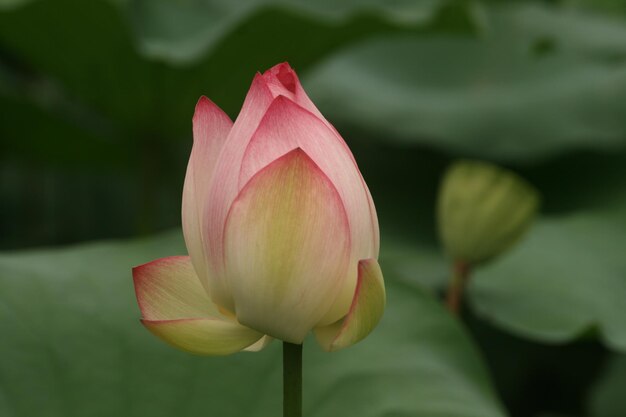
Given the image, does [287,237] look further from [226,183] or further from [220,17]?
[220,17]

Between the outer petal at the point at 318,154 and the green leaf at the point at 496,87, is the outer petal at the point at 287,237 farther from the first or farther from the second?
the green leaf at the point at 496,87

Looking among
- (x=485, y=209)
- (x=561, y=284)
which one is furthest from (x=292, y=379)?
(x=561, y=284)

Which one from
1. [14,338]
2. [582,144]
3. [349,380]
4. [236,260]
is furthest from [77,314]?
[582,144]

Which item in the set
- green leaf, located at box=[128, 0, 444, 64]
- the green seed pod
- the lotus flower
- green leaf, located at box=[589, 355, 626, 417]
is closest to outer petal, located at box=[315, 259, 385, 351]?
the lotus flower

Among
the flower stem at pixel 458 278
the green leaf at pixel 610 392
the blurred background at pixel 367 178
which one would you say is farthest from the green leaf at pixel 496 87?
the flower stem at pixel 458 278

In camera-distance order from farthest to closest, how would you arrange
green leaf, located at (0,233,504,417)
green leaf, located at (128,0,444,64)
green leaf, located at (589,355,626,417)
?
green leaf, located at (128,0,444,64), green leaf, located at (589,355,626,417), green leaf, located at (0,233,504,417)

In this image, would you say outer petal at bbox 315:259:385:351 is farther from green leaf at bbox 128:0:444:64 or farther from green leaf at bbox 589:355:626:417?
green leaf at bbox 128:0:444:64

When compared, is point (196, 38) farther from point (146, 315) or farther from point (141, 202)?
point (146, 315)
